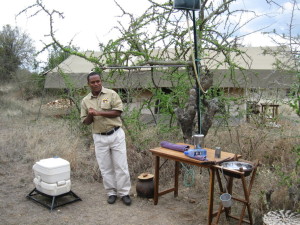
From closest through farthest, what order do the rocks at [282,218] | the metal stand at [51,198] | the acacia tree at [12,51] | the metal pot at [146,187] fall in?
1. the rocks at [282,218]
2. the metal stand at [51,198]
3. the metal pot at [146,187]
4. the acacia tree at [12,51]

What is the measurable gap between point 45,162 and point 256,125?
149 inches

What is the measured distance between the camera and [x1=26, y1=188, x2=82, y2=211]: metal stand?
15.6 feet

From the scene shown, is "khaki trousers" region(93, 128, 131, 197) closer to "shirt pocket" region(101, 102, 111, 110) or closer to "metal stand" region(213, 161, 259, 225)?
"shirt pocket" region(101, 102, 111, 110)

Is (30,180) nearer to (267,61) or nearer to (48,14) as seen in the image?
(48,14)

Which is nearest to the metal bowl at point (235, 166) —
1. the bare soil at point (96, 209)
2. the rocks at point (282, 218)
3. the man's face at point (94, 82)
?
the rocks at point (282, 218)

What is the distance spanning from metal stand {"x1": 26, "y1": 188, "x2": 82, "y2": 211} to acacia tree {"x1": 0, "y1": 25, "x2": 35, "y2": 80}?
51.9 ft

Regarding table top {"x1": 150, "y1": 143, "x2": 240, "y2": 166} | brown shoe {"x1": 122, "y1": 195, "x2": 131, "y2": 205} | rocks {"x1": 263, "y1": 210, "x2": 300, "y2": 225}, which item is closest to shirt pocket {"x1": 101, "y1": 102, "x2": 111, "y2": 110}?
table top {"x1": 150, "y1": 143, "x2": 240, "y2": 166}

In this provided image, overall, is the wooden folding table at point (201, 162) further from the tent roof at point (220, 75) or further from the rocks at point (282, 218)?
the tent roof at point (220, 75)

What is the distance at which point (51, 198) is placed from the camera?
Result: 4914 mm

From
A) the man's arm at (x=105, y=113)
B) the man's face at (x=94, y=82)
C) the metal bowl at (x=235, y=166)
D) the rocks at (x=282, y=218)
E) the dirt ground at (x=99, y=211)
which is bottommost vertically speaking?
the dirt ground at (x=99, y=211)

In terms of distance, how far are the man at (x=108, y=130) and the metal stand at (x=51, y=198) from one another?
598 millimetres

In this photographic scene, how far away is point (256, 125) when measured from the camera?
6148 millimetres

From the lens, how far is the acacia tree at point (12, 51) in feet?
64.5

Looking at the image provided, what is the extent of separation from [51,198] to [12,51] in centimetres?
1726
